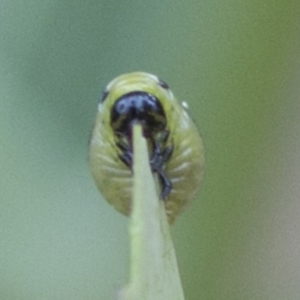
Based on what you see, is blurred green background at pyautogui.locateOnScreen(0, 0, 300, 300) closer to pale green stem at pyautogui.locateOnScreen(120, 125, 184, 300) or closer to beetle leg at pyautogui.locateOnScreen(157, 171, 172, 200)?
beetle leg at pyautogui.locateOnScreen(157, 171, 172, 200)

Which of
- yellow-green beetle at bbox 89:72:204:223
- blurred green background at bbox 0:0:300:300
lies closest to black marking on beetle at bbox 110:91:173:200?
yellow-green beetle at bbox 89:72:204:223

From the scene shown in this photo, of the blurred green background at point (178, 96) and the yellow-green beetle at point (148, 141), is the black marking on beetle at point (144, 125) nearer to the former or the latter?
the yellow-green beetle at point (148, 141)

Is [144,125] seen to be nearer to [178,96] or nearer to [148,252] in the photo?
[148,252]

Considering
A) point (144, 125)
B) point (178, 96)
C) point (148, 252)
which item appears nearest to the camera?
point (148, 252)

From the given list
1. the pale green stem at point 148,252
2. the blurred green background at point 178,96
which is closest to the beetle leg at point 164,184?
the pale green stem at point 148,252

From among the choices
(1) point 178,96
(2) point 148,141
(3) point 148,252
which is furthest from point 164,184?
(1) point 178,96

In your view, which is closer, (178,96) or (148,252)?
(148,252)

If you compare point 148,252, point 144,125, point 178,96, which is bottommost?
point 148,252
